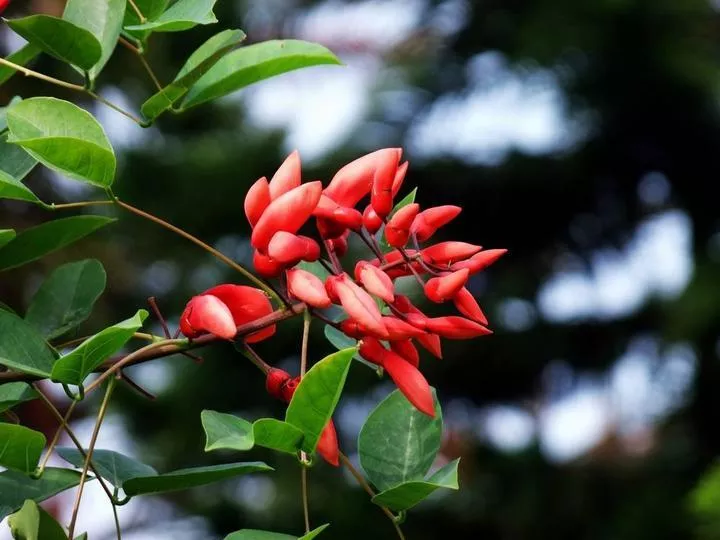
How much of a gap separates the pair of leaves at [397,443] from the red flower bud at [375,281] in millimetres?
68

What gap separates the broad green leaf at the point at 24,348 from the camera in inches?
15.0

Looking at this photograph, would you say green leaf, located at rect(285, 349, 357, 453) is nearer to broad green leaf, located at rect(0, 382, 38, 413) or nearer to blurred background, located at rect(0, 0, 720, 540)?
broad green leaf, located at rect(0, 382, 38, 413)

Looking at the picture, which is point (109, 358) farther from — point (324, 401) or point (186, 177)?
point (186, 177)

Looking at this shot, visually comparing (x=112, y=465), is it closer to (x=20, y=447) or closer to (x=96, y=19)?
(x=20, y=447)

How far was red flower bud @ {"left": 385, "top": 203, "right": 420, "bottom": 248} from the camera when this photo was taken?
1.31 feet

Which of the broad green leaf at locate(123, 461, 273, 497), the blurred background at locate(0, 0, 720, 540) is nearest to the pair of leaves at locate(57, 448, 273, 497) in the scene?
the broad green leaf at locate(123, 461, 273, 497)

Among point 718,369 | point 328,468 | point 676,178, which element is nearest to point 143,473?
point 328,468

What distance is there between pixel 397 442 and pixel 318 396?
85mm

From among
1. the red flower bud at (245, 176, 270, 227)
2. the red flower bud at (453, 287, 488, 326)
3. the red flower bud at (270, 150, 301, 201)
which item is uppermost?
the red flower bud at (270, 150, 301, 201)

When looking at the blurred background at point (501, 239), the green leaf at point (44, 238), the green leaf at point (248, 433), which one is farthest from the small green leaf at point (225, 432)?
the blurred background at point (501, 239)

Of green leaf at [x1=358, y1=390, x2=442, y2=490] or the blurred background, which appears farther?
the blurred background

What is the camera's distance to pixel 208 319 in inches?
15.1

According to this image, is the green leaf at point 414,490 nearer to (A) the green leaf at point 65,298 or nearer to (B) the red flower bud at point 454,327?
(B) the red flower bud at point 454,327

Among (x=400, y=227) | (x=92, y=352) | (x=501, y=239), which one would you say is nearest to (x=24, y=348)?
(x=92, y=352)
